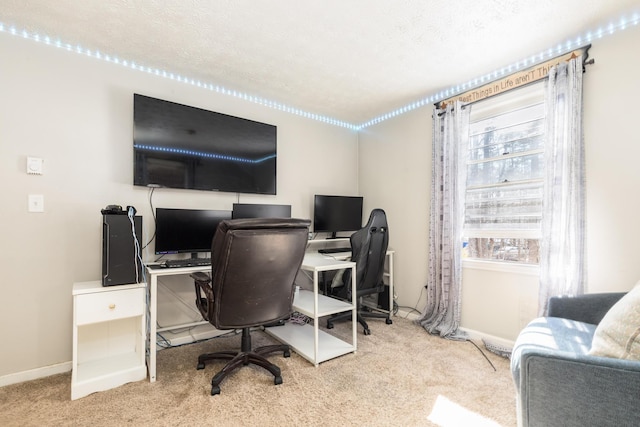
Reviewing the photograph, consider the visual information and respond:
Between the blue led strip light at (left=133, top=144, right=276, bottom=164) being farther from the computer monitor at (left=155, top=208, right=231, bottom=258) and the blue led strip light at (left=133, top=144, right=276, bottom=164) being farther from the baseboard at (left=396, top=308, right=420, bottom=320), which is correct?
the baseboard at (left=396, top=308, right=420, bottom=320)

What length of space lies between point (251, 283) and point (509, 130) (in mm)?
2514

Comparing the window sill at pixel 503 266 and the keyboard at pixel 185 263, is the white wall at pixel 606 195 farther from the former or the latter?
the keyboard at pixel 185 263

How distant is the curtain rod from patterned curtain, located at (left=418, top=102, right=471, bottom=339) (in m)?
0.10

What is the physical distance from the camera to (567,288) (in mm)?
2064

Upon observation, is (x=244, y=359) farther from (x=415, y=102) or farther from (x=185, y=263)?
(x=415, y=102)

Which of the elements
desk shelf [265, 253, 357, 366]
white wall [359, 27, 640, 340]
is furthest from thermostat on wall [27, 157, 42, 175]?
white wall [359, 27, 640, 340]

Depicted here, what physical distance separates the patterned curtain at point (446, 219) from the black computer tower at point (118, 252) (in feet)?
8.48

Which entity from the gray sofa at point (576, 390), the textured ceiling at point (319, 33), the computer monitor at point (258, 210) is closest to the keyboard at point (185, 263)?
the computer monitor at point (258, 210)

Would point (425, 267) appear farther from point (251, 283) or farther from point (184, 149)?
point (184, 149)

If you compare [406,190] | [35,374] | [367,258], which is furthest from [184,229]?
[406,190]

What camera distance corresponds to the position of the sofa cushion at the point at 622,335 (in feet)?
3.32

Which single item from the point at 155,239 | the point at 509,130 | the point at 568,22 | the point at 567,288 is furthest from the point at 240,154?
the point at 567,288

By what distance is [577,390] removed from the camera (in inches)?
37.2

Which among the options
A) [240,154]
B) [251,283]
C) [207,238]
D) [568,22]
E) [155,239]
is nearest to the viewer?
[251,283]
